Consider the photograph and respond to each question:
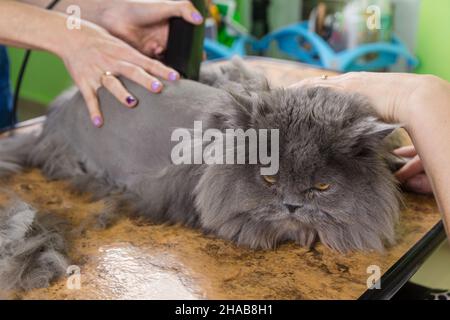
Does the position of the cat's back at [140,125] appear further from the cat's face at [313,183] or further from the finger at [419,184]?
the finger at [419,184]

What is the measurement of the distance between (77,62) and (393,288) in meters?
0.95

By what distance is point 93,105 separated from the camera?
4.16 ft

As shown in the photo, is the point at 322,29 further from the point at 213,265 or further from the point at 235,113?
the point at 213,265

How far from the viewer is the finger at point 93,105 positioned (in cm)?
126

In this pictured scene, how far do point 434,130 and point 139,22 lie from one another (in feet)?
3.09

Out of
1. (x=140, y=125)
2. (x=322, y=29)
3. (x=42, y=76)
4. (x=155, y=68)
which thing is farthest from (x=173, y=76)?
(x=42, y=76)

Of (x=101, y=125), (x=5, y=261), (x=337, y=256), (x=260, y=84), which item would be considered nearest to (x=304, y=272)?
(x=337, y=256)

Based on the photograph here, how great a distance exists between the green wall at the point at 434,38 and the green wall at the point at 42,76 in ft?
7.87

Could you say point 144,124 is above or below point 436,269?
above

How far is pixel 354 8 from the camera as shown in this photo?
2840 millimetres

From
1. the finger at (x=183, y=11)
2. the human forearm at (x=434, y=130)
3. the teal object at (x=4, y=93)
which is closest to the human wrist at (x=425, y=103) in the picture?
the human forearm at (x=434, y=130)

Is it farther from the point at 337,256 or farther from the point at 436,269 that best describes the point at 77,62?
the point at 436,269

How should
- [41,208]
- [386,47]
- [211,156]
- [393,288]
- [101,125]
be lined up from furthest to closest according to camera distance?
[386,47]
[101,125]
[41,208]
[211,156]
[393,288]

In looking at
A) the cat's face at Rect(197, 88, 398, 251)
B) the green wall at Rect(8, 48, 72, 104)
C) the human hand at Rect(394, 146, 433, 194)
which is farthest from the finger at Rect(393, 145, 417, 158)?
the green wall at Rect(8, 48, 72, 104)
